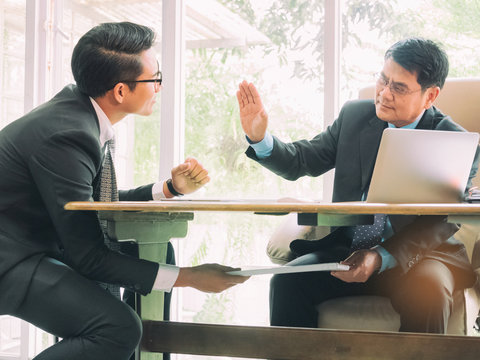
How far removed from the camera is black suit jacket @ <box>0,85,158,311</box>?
134 centimetres

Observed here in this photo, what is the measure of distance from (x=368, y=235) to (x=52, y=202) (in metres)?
0.99

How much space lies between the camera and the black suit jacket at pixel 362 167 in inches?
64.2

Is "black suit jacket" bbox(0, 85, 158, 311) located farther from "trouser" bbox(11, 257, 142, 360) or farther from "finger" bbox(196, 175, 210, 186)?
"finger" bbox(196, 175, 210, 186)

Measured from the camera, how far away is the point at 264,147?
2.05 meters

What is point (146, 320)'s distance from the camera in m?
1.58

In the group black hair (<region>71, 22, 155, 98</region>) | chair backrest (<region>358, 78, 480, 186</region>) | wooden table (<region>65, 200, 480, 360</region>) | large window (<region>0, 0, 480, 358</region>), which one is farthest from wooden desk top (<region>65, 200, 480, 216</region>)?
large window (<region>0, 0, 480, 358</region>)

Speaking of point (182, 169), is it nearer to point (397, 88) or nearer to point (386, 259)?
point (386, 259)

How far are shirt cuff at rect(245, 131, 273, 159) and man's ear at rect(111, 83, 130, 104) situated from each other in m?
0.53

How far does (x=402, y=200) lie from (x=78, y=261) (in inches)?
31.1

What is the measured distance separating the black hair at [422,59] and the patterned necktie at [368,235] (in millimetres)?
515

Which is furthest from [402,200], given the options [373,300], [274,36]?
[274,36]

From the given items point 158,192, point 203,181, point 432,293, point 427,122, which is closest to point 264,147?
point 203,181

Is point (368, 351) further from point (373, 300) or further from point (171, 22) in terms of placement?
point (171, 22)

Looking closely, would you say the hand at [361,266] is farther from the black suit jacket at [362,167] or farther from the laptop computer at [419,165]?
the laptop computer at [419,165]
